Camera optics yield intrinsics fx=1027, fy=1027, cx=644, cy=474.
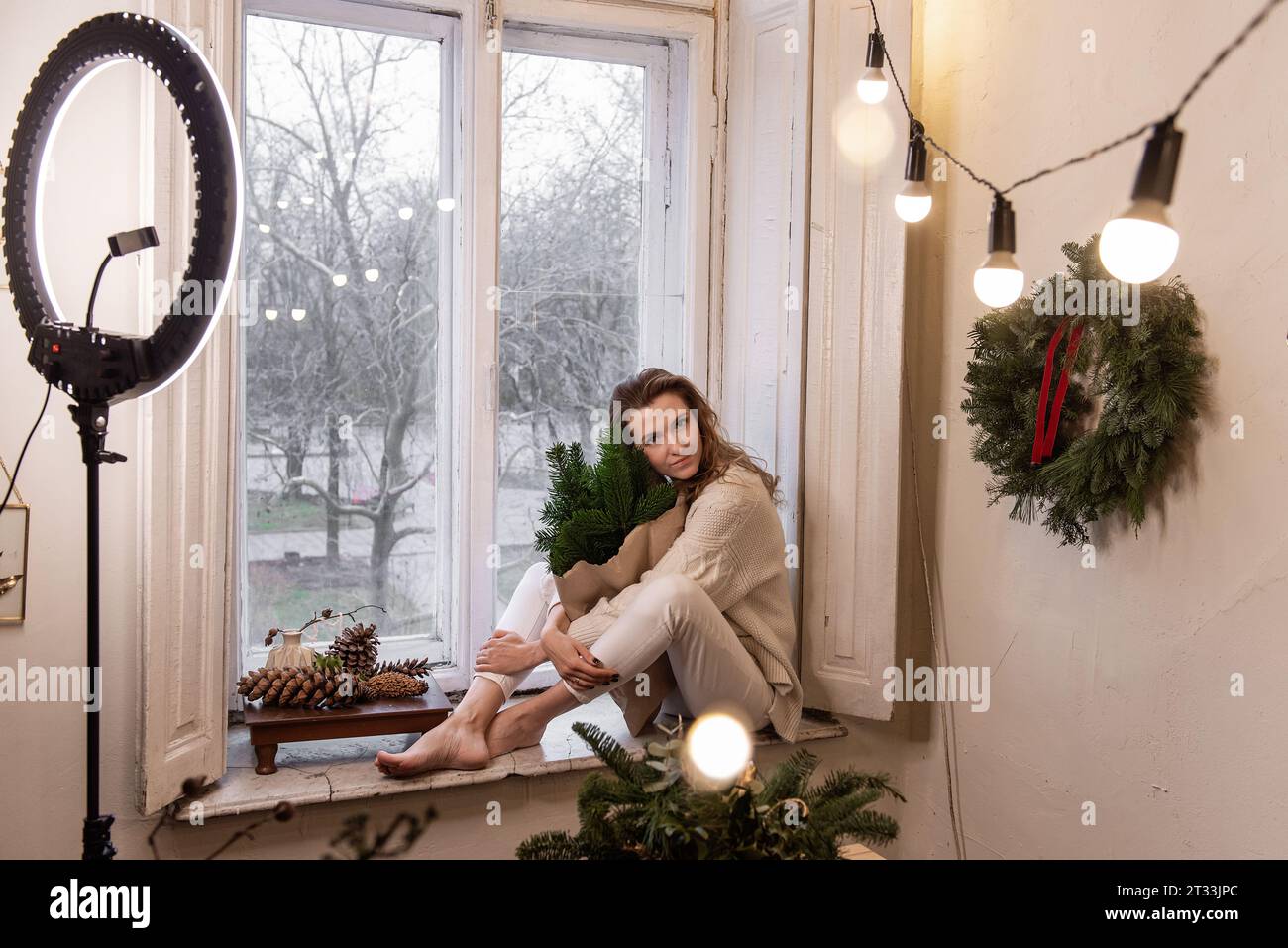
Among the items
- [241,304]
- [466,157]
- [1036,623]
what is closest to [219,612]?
[241,304]

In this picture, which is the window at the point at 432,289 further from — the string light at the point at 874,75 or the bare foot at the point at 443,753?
the string light at the point at 874,75

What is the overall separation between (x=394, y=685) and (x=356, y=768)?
0.21 meters

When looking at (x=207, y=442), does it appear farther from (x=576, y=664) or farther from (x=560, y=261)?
(x=560, y=261)

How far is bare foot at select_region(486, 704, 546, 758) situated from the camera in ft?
8.27

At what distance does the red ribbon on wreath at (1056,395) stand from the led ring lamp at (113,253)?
1.62 m

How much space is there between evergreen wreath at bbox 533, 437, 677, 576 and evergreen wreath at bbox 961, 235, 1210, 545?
2.71 feet

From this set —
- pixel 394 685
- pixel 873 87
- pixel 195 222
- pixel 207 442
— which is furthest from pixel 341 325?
pixel 873 87

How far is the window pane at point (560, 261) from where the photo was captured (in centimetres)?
296

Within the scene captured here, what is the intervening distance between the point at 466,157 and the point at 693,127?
0.70 m

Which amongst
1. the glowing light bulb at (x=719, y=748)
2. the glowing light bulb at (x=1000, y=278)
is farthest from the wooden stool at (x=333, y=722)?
the glowing light bulb at (x=1000, y=278)

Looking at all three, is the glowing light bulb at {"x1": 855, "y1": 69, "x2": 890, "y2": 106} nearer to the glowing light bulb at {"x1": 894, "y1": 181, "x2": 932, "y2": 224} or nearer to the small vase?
the glowing light bulb at {"x1": 894, "y1": 181, "x2": 932, "y2": 224}

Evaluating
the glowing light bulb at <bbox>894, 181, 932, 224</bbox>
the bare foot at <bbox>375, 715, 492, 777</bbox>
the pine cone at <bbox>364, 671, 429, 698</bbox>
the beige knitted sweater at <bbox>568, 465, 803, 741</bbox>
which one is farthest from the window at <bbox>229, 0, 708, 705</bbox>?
the glowing light bulb at <bbox>894, 181, 932, 224</bbox>

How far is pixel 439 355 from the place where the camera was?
2881 mm
